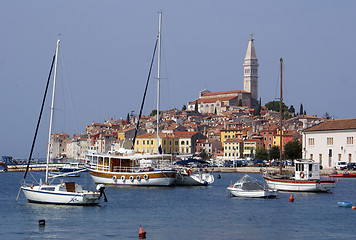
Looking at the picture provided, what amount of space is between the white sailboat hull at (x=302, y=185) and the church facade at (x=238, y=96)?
126m

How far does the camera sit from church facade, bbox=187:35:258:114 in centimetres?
17512

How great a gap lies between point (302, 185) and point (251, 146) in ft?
243

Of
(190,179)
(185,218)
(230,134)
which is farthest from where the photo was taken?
(230,134)

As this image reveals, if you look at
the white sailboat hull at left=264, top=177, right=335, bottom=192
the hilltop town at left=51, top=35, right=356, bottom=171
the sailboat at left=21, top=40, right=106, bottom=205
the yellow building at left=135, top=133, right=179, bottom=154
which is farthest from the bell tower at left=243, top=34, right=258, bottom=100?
the sailboat at left=21, top=40, right=106, bottom=205

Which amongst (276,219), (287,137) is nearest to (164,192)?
(276,219)

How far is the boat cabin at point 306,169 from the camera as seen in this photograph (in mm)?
41281

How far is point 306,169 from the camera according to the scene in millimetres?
41438

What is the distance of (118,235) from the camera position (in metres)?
24.0

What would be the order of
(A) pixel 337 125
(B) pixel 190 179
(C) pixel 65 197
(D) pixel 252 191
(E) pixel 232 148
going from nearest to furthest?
(C) pixel 65 197 → (D) pixel 252 191 → (B) pixel 190 179 → (A) pixel 337 125 → (E) pixel 232 148

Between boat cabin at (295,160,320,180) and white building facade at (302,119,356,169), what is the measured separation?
95.2 feet

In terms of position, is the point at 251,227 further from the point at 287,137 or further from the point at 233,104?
the point at 233,104

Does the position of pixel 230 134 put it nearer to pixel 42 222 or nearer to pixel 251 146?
pixel 251 146

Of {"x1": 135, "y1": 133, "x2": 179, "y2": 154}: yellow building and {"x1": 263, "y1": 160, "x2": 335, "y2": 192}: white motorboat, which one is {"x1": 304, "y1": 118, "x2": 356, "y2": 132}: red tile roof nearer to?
{"x1": 263, "y1": 160, "x2": 335, "y2": 192}: white motorboat

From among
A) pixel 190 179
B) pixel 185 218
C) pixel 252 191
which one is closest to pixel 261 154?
pixel 190 179
